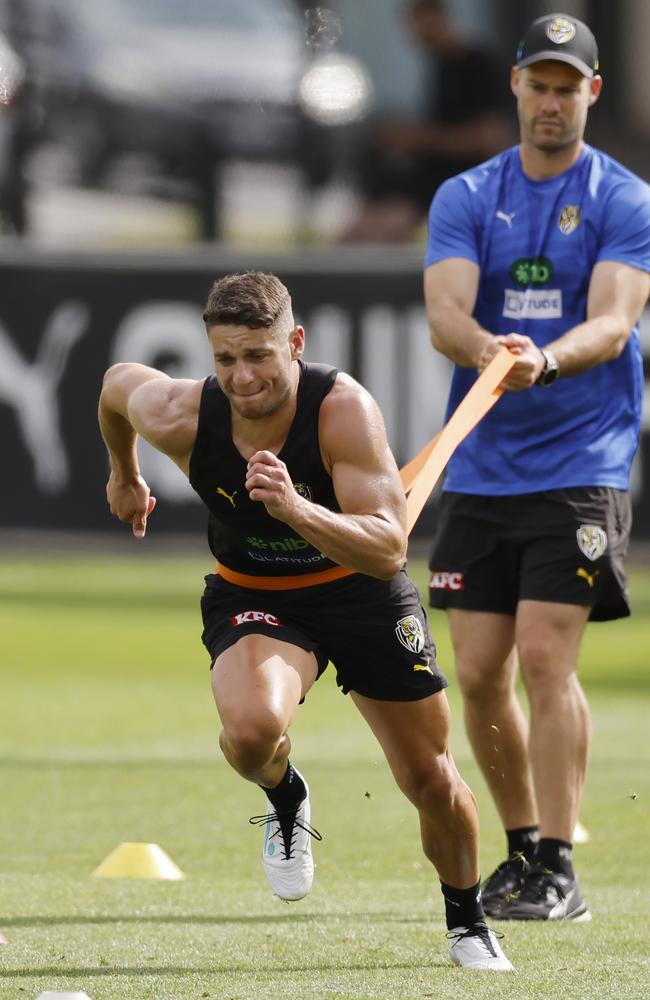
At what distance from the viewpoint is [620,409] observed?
736 cm

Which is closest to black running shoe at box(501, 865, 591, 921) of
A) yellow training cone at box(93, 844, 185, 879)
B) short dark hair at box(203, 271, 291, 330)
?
yellow training cone at box(93, 844, 185, 879)

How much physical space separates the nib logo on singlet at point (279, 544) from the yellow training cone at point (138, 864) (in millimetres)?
1878

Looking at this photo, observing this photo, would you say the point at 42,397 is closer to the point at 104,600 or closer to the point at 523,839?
the point at 104,600

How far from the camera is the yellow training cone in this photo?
751 centimetres

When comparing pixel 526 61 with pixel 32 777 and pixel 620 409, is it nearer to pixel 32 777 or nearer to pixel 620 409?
pixel 620 409

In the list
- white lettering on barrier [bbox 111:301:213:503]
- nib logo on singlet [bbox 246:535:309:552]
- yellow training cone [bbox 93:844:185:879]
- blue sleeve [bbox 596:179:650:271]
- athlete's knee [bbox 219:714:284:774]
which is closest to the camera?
athlete's knee [bbox 219:714:284:774]

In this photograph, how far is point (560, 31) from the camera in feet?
23.7

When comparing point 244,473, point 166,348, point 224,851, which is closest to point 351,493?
point 244,473

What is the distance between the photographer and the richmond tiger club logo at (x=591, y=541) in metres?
7.21

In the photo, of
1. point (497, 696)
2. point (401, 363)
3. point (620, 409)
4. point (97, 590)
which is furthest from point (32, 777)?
point (401, 363)

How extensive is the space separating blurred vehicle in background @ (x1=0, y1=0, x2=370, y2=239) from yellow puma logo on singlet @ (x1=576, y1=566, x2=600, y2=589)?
44.5 ft

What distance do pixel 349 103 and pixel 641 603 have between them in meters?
6.82

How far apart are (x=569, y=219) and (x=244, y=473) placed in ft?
6.48

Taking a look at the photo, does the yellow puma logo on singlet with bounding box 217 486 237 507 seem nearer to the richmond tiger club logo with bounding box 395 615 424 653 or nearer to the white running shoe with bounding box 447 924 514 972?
the richmond tiger club logo with bounding box 395 615 424 653
